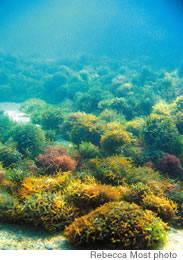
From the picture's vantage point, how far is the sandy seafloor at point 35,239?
2.61 meters

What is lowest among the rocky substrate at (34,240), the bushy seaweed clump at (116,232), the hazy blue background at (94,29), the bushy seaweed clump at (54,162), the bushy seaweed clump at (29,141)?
the rocky substrate at (34,240)

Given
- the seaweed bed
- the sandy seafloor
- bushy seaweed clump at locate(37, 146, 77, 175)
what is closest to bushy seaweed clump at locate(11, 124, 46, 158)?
the seaweed bed

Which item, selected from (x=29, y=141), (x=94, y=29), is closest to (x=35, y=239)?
(x=29, y=141)

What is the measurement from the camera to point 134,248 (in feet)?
7.93

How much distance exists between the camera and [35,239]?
2791mm

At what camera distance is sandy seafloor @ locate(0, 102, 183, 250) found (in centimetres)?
261

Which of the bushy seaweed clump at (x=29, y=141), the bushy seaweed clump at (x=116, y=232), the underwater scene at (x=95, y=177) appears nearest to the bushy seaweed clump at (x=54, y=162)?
the underwater scene at (x=95, y=177)

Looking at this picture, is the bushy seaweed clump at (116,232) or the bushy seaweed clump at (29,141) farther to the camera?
the bushy seaweed clump at (29,141)

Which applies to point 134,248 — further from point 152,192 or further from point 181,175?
point 181,175

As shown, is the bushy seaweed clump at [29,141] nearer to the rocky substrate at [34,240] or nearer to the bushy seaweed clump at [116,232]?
the rocky substrate at [34,240]

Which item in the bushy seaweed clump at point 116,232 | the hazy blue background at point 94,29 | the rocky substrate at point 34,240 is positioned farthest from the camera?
the hazy blue background at point 94,29

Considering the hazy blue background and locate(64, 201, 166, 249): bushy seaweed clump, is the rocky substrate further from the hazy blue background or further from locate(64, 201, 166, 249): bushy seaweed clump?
the hazy blue background

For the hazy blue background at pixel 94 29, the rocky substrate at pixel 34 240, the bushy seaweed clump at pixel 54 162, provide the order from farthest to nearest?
the hazy blue background at pixel 94 29, the bushy seaweed clump at pixel 54 162, the rocky substrate at pixel 34 240

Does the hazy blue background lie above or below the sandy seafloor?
above
